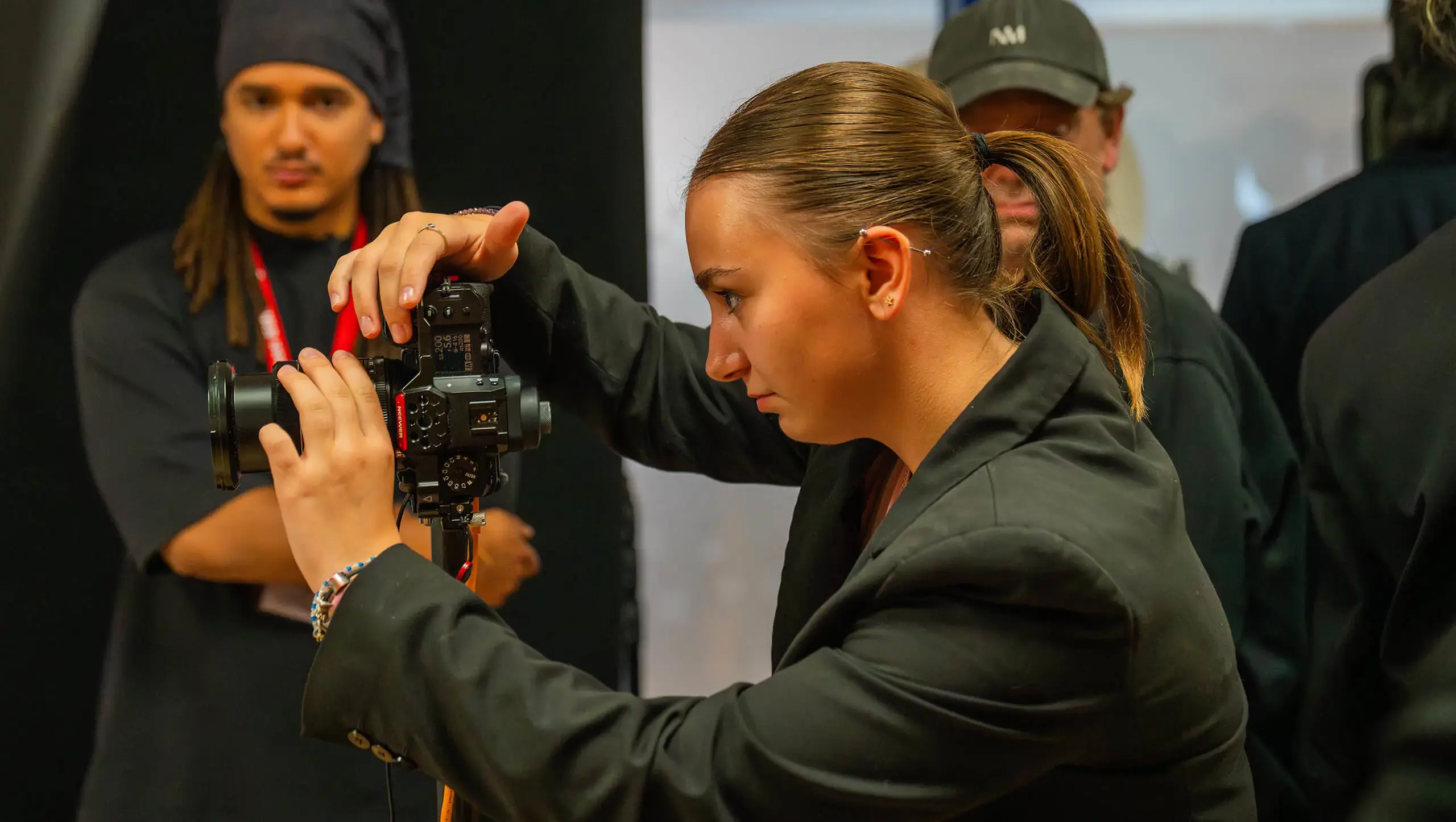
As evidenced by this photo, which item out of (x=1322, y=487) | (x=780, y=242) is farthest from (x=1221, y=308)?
(x=780, y=242)

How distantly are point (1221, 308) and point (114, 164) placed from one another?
5.82 feet

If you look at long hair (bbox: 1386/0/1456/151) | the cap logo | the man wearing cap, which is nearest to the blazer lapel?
the man wearing cap

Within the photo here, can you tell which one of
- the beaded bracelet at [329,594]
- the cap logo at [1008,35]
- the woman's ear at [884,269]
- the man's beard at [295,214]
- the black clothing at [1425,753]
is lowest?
the black clothing at [1425,753]

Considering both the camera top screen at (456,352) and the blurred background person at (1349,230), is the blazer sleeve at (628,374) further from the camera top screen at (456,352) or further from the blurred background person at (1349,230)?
the blurred background person at (1349,230)

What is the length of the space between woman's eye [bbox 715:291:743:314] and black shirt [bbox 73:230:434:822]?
0.69 metres

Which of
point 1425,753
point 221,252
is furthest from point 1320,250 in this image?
point 221,252

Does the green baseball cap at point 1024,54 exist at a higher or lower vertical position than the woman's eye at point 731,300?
higher

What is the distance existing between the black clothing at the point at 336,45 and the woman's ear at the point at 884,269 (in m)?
0.76

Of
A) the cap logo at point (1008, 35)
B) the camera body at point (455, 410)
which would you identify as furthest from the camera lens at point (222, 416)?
the cap logo at point (1008, 35)

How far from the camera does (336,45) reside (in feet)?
5.08

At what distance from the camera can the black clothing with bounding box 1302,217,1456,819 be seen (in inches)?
47.9

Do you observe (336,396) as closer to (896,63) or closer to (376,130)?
(376,130)

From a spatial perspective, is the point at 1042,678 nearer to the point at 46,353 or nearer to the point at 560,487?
the point at 560,487

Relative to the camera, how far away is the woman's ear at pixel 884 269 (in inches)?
43.1
